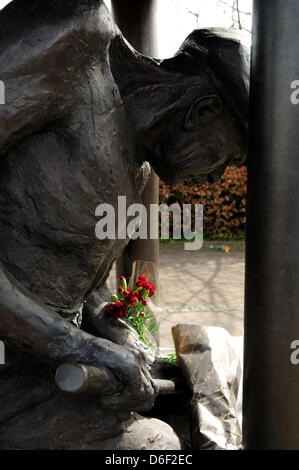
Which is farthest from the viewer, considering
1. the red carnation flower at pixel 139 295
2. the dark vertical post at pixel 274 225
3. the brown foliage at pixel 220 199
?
the brown foliage at pixel 220 199

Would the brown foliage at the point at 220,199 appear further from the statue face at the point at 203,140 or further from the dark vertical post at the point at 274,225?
the dark vertical post at the point at 274,225

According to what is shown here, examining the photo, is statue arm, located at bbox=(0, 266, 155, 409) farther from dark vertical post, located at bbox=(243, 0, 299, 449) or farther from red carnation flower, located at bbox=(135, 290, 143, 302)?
red carnation flower, located at bbox=(135, 290, 143, 302)

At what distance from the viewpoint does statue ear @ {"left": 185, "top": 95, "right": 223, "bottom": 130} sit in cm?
152

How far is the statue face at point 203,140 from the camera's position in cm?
154

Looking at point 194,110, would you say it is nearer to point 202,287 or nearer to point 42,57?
point 42,57

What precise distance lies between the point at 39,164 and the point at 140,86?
0.42m

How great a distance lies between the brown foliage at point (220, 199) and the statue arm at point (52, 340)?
8504 mm

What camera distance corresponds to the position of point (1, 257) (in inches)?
54.8

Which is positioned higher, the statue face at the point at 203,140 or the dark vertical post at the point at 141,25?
the dark vertical post at the point at 141,25

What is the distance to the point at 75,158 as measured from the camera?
1.37m

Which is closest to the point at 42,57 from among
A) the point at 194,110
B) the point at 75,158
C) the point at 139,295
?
the point at 75,158

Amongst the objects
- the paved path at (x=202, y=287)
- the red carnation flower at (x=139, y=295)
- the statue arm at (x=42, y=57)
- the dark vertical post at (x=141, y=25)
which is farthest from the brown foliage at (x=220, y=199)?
the statue arm at (x=42, y=57)

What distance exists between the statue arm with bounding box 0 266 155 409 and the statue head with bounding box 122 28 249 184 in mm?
605
